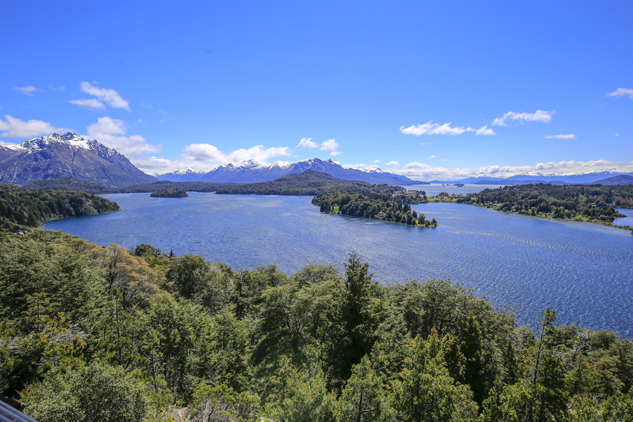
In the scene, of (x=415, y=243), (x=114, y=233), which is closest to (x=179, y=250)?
(x=114, y=233)

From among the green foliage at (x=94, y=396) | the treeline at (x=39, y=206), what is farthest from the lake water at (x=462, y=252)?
the green foliage at (x=94, y=396)

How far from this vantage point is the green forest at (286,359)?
15570 mm

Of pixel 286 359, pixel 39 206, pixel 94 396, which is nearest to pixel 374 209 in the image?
pixel 286 359

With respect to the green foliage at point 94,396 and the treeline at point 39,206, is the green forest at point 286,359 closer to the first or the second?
the green foliage at point 94,396

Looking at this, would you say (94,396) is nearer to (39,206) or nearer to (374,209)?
(374,209)

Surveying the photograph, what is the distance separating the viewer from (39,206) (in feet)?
456

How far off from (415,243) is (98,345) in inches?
3574

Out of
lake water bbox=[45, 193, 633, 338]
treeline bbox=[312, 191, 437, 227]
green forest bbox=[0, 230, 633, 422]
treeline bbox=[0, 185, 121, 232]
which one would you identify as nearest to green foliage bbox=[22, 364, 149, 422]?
green forest bbox=[0, 230, 633, 422]

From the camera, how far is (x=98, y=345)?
1945 cm

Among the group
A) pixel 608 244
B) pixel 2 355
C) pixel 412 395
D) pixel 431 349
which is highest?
pixel 2 355

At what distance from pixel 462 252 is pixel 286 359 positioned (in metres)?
76.9

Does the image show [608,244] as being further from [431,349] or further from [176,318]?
[176,318]

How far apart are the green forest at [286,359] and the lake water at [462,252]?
2139cm

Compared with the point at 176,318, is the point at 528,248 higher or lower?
lower
